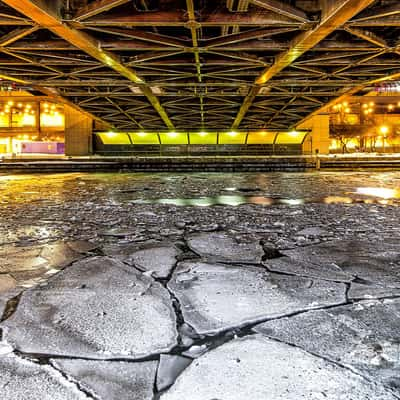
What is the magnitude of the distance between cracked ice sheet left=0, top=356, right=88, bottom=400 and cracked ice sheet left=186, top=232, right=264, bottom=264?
2.04 m

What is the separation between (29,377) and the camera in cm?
151

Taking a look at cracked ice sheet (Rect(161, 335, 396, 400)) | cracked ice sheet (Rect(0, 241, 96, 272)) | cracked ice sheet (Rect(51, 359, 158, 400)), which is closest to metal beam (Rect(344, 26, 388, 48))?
cracked ice sheet (Rect(0, 241, 96, 272))

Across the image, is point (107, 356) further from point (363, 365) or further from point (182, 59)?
point (182, 59)

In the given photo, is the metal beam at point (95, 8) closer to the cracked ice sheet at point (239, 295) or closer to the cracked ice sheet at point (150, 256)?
the cracked ice sheet at point (150, 256)

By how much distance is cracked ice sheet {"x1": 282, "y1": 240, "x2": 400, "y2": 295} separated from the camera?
2809 millimetres

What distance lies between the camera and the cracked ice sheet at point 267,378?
4.58 feet

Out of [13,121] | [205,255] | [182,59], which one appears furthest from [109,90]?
[13,121]

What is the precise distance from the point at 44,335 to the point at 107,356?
0.48 m

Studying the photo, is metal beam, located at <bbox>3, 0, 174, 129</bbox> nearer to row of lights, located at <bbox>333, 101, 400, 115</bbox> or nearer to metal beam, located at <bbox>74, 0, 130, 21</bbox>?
metal beam, located at <bbox>74, 0, 130, 21</bbox>

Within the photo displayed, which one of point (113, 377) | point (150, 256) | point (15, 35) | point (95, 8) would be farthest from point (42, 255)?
point (15, 35)

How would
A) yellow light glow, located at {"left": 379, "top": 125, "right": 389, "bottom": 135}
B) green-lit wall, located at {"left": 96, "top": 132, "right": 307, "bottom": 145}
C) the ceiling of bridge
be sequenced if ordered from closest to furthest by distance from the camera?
1. the ceiling of bridge
2. green-lit wall, located at {"left": 96, "top": 132, "right": 307, "bottom": 145}
3. yellow light glow, located at {"left": 379, "top": 125, "right": 389, "bottom": 135}

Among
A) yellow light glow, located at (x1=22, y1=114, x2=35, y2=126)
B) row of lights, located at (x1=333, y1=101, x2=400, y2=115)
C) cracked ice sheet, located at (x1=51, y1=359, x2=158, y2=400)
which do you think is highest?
row of lights, located at (x1=333, y1=101, x2=400, y2=115)

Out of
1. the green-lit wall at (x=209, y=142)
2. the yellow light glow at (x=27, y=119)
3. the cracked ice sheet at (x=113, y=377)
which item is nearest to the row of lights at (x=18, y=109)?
the yellow light glow at (x=27, y=119)

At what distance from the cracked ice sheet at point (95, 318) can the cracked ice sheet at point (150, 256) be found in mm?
217
